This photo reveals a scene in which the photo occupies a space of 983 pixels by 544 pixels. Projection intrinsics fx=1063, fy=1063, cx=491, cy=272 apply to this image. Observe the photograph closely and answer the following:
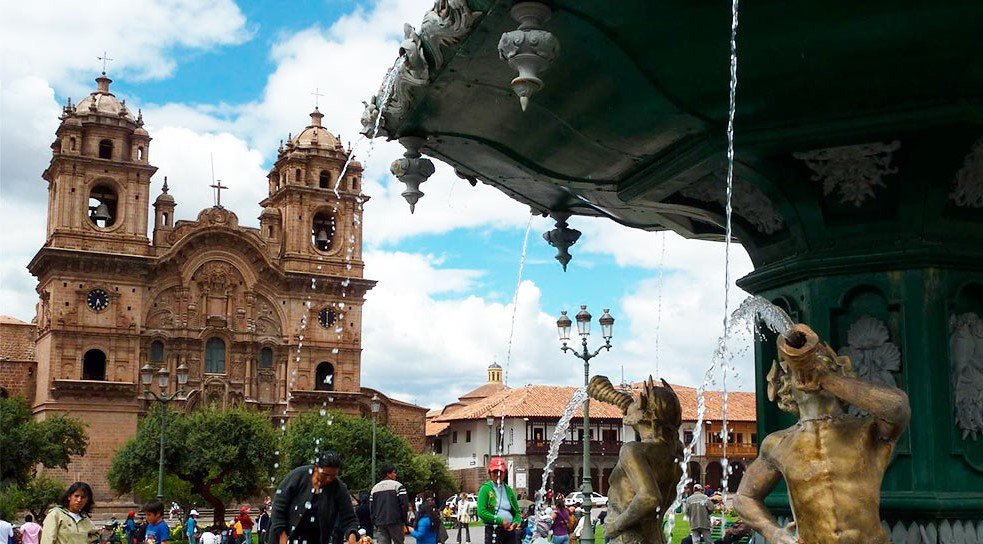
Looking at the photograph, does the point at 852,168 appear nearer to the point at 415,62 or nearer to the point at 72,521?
the point at 415,62

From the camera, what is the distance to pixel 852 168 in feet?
16.5

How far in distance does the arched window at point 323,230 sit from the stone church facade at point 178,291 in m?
0.08

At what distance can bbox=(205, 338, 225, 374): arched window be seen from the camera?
166 ft

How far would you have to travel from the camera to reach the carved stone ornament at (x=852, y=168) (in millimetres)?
4930

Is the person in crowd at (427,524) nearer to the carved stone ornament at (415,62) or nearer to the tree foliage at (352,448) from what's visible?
the carved stone ornament at (415,62)

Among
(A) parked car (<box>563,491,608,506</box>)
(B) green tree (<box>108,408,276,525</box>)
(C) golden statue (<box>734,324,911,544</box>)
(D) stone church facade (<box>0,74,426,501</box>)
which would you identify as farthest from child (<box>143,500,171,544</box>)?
(D) stone church facade (<box>0,74,426,501</box>)

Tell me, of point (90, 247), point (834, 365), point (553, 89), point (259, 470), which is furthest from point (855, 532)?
point (90, 247)

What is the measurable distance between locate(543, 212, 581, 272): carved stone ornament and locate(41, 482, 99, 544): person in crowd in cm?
347

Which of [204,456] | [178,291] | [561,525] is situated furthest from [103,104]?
[561,525]

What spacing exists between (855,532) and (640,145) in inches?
99.2

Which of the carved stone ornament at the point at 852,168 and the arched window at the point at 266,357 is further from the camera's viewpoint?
the arched window at the point at 266,357

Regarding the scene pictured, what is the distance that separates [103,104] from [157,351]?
1189cm

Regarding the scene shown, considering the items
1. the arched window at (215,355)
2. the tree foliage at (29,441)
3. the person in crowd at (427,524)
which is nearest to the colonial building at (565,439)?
the arched window at (215,355)

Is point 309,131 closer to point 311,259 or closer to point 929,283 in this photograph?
point 311,259
